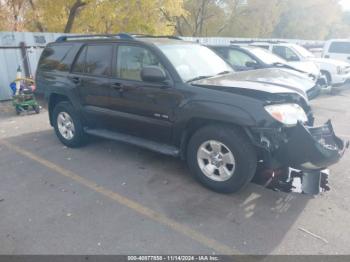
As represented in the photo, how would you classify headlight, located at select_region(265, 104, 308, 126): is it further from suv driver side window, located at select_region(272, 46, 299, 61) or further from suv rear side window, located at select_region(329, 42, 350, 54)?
suv rear side window, located at select_region(329, 42, 350, 54)

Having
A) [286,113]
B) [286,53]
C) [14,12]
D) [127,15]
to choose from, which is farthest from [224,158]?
[14,12]

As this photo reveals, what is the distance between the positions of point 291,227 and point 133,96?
103 inches

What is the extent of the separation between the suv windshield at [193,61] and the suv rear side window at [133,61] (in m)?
0.22

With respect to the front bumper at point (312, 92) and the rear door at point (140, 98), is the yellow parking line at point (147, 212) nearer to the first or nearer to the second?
the rear door at point (140, 98)

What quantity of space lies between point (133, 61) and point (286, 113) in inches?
88.4

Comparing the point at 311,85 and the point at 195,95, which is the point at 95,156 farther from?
the point at 311,85

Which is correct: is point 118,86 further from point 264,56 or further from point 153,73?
point 264,56

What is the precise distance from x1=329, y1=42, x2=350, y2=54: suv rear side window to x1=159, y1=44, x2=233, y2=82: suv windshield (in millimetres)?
11336

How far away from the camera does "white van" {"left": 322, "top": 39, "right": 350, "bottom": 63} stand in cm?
1309

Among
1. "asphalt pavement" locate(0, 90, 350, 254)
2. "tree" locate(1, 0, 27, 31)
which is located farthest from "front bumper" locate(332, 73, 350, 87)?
"tree" locate(1, 0, 27, 31)

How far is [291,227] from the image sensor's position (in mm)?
2934

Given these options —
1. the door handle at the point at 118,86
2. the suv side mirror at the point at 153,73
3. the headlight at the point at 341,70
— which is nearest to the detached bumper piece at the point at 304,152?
the suv side mirror at the point at 153,73

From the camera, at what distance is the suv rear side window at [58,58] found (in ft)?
16.5

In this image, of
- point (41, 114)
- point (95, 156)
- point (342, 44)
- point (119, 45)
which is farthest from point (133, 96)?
point (342, 44)
